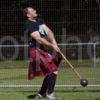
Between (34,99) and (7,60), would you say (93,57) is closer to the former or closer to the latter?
(7,60)

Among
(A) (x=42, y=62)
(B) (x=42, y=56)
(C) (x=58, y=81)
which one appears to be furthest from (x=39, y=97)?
(C) (x=58, y=81)

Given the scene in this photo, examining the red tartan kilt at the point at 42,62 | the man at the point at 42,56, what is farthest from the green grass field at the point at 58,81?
the red tartan kilt at the point at 42,62

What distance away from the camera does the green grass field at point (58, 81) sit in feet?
34.1

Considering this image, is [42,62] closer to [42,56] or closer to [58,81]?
[42,56]

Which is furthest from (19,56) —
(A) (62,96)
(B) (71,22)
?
(A) (62,96)

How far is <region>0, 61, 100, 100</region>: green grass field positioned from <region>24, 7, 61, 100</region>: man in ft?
1.35

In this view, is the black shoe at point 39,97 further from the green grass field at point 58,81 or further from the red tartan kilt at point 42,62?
the red tartan kilt at point 42,62

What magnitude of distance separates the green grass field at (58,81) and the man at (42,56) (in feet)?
1.35

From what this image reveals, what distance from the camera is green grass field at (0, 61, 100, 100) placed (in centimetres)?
1039

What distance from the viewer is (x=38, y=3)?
46.8ft

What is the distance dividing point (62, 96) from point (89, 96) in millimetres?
535

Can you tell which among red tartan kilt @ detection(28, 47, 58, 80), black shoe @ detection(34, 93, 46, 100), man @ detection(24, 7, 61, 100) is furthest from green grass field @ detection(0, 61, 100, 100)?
red tartan kilt @ detection(28, 47, 58, 80)

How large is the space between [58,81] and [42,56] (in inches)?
136

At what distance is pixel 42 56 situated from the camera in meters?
10.0
